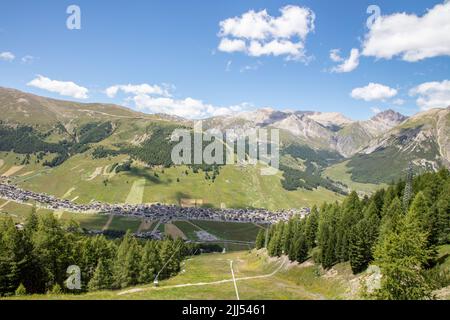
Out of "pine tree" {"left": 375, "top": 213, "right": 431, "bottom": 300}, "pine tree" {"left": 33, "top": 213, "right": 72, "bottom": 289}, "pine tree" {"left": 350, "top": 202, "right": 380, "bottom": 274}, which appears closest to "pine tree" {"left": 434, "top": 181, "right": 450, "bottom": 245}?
"pine tree" {"left": 350, "top": 202, "right": 380, "bottom": 274}

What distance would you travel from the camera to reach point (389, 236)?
4281 cm

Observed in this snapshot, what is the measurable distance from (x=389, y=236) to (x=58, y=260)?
63.9 m

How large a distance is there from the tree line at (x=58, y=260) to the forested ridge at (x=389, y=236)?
46750 mm

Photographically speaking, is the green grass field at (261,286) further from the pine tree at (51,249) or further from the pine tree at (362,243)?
the pine tree at (51,249)

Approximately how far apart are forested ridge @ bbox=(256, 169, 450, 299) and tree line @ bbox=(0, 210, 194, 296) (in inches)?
1841

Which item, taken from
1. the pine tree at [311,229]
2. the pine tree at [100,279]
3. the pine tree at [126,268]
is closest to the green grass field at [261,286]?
the pine tree at [126,268]

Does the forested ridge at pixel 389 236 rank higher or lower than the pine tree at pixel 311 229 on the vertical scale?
higher

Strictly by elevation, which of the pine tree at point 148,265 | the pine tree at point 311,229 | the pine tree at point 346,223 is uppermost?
the pine tree at point 346,223

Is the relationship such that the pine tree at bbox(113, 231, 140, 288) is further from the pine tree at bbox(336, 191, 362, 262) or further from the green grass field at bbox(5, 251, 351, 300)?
the pine tree at bbox(336, 191, 362, 262)

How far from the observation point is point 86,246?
301ft

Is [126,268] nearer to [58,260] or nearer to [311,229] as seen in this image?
[58,260]

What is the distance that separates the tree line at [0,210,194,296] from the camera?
6569 centimetres

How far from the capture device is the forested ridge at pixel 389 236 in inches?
1519
